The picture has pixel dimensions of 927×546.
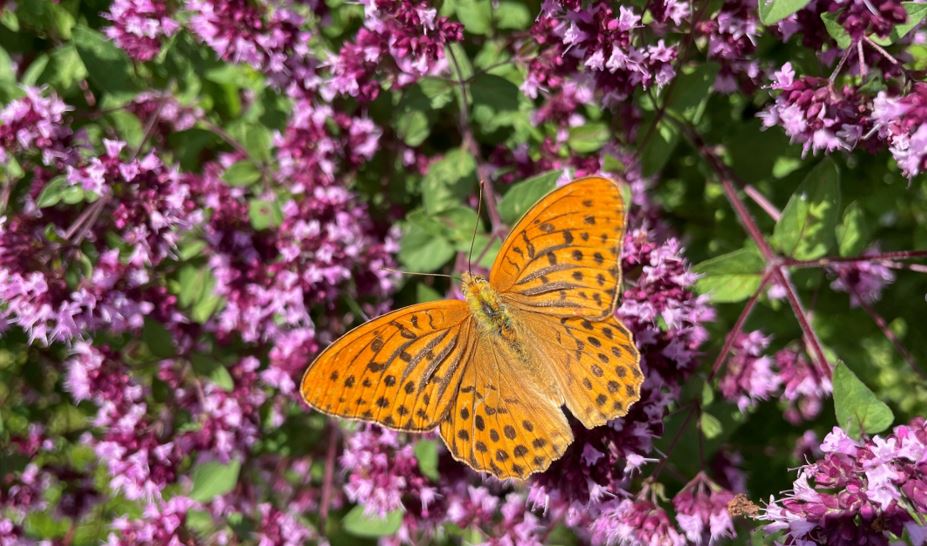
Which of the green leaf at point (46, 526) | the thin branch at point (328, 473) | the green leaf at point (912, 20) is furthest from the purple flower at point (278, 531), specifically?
the green leaf at point (912, 20)

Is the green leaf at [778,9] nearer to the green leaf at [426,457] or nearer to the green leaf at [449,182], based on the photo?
the green leaf at [449,182]

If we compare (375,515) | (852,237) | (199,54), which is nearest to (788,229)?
(852,237)

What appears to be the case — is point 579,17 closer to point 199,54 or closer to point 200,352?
point 199,54

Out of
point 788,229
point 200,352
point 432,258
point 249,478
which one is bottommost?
point 249,478

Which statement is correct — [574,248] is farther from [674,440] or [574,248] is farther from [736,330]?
[674,440]

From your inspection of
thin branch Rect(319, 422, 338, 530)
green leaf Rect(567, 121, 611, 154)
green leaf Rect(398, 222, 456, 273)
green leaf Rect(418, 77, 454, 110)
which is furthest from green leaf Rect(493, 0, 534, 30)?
thin branch Rect(319, 422, 338, 530)
